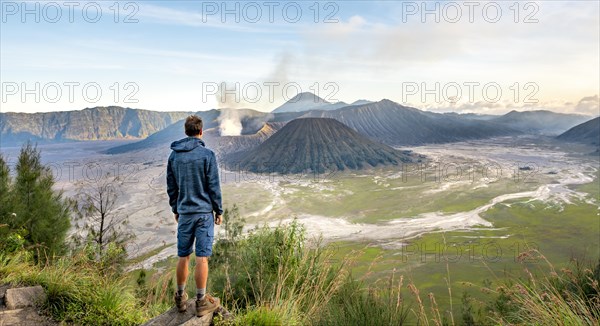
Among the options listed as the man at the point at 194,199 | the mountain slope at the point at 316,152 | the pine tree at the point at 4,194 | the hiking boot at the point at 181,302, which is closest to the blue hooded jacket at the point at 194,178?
the man at the point at 194,199

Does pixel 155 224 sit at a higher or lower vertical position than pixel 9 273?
lower

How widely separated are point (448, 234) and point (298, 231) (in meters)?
71.8

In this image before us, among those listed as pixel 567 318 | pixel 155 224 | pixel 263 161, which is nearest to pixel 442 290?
pixel 567 318

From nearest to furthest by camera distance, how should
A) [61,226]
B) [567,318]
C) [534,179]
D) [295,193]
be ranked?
[567,318] → [61,226] → [295,193] → [534,179]

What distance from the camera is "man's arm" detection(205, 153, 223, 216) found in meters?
4.57

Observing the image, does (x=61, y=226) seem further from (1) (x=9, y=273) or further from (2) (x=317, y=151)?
(2) (x=317, y=151)

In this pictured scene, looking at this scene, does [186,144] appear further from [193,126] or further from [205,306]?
[205,306]

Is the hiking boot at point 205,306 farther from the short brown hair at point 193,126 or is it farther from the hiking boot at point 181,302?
the short brown hair at point 193,126

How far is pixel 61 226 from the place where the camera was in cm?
1972

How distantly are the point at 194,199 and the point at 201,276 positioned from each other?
37.2 inches

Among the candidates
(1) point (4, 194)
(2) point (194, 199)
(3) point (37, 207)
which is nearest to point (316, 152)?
(3) point (37, 207)

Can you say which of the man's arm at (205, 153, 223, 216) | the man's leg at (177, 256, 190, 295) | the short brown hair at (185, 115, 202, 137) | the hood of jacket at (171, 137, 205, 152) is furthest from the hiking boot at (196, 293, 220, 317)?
the short brown hair at (185, 115, 202, 137)

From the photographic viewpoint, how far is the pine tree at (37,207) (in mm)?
17141

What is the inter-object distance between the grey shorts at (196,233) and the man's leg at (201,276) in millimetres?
85
